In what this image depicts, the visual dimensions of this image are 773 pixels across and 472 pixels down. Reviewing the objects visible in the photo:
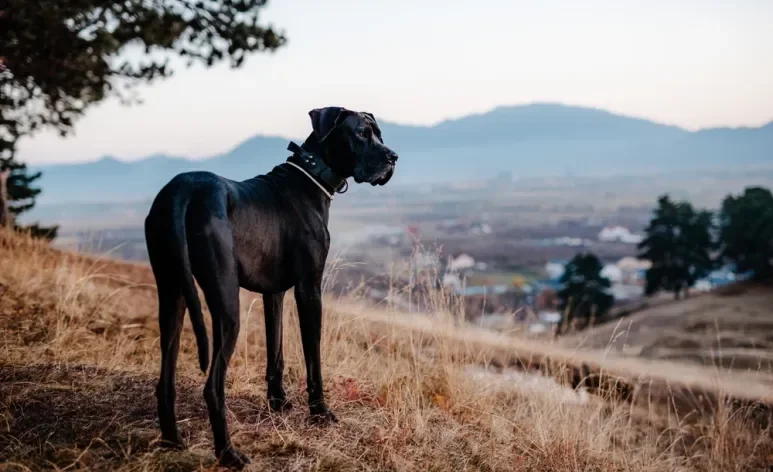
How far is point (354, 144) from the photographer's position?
3820mm

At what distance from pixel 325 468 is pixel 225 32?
24.9 ft

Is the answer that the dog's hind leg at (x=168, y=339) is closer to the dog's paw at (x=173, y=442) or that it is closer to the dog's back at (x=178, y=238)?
the dog's back at (x=178, y=238)

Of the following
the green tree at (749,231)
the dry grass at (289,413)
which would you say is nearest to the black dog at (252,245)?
the dry grass at (289,413)

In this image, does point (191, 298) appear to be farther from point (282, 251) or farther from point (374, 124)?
point (374, 124)

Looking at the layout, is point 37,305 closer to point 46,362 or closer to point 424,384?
point 46,362

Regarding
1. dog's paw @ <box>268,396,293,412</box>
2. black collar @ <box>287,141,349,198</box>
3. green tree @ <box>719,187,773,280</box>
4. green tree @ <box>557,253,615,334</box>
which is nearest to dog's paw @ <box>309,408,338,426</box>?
dog's paw @ <box>268,396,293,412</box>

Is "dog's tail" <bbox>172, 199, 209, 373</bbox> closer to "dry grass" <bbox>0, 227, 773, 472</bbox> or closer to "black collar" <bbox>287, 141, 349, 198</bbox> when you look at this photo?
"dry grass" <bbox>0, 227, 773, 472</bbox>

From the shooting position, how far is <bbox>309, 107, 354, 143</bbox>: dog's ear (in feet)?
12.3

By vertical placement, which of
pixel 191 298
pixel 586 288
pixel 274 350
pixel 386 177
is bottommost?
pixel 586 288

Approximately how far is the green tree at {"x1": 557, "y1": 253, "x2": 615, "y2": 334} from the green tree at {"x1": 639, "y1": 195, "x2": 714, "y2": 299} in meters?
1.72

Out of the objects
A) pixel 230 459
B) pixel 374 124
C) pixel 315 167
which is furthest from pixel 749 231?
pixel 230 459

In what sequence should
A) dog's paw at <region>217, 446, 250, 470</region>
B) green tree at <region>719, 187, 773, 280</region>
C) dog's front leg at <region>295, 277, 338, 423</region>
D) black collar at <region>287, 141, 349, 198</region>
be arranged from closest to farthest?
dog's paw at <region>217, 446, 250, 470</region> < dog's front leg at <region>295, 277, 338, 423</region> < black collar at <region>287, 141, 349, 198</region> < green tree at <region>719, 187, 773, 280</region>

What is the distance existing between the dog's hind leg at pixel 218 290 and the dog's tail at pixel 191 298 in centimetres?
7

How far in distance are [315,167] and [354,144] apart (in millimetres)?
270
